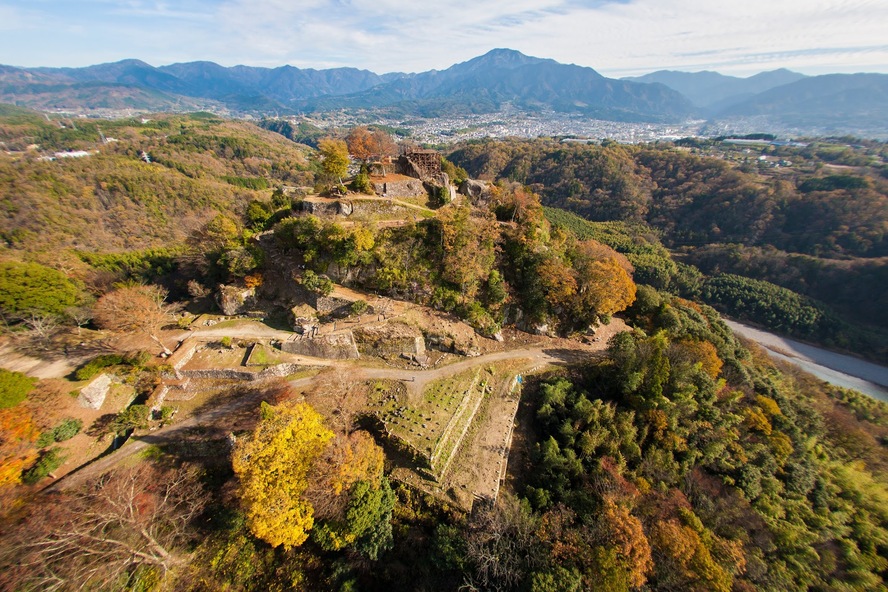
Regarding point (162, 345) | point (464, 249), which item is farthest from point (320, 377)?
point (464, 249)

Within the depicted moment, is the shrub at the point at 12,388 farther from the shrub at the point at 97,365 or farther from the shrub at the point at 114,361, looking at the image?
the shrub at the point at 114,361

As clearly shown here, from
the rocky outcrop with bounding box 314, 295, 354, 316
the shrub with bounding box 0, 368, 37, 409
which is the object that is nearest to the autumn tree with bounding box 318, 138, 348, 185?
the rocky outcrop with bounding box 314, 295, 354, 316

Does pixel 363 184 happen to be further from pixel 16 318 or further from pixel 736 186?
pixel 736 186

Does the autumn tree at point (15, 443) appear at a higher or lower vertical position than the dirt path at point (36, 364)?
lower

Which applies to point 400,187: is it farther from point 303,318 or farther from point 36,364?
point 36,364

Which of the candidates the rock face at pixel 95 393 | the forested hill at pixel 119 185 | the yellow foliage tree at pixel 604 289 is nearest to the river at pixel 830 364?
the yellow foliage tree at pixel 604 289

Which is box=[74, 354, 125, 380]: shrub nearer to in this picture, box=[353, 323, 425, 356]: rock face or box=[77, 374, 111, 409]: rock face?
box=[77, 374, 111, 409]: rock face
